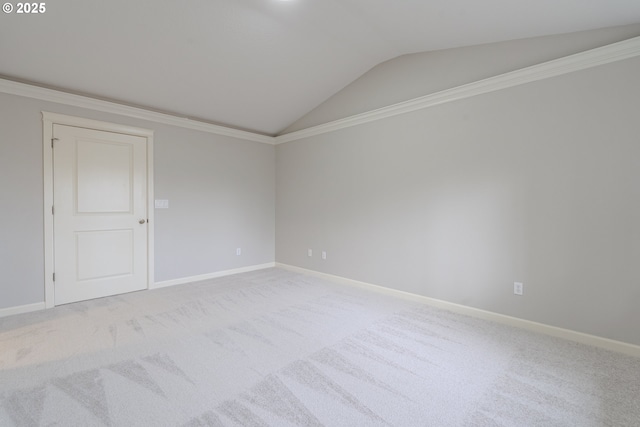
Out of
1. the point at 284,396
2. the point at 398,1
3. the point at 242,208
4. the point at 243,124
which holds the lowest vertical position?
the point at 284,396

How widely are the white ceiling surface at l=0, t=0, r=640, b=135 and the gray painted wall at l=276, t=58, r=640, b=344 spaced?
70cm

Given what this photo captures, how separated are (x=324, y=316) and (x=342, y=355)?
819 mm

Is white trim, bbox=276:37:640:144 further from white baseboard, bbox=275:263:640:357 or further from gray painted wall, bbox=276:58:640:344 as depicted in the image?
white baseboard, bbox=275:263:640:357

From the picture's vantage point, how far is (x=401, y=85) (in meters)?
3.75

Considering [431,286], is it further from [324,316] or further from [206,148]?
[206,148]

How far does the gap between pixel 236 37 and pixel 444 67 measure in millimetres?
2334

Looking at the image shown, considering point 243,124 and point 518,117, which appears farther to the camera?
point 243,124

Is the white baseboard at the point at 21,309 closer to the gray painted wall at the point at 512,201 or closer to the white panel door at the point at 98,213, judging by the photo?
the white panel door at the point at 98,213

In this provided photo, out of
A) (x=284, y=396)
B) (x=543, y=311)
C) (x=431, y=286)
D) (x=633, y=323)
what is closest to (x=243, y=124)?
(x=431, y=286)

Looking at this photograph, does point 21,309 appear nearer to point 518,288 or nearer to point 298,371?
point 298,371

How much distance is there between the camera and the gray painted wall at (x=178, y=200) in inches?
122

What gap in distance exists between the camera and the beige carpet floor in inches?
65.3

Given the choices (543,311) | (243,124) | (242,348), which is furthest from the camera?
(243,124)

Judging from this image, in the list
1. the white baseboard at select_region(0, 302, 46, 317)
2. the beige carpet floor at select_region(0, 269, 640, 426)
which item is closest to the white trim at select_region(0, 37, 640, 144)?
the white baseboard at select_region(0, 302, 46, 317)
